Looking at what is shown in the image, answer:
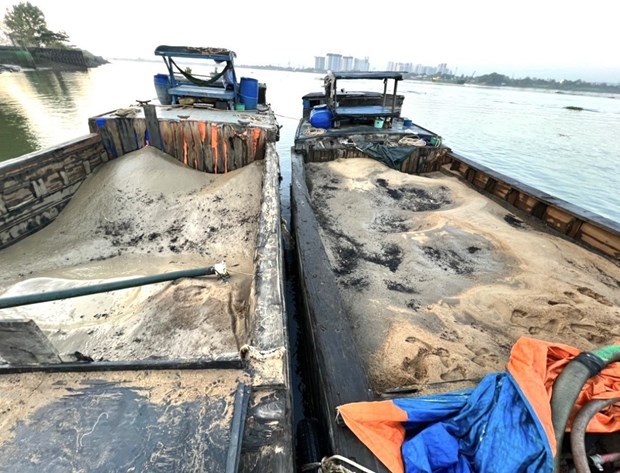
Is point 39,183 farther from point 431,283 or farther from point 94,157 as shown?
point 431,283

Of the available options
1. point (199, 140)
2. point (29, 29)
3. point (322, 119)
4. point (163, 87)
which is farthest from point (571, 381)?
point (29, 29)

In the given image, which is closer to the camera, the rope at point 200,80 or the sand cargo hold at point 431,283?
the sand cargo hold at point 431,283

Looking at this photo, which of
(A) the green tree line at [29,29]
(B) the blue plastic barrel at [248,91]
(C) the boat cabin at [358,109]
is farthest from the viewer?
(A) the green tree line at [29,29]

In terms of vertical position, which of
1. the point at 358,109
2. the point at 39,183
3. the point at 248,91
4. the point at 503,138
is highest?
the point at 248,91

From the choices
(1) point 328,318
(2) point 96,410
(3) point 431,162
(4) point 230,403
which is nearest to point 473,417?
(1) point 328,318

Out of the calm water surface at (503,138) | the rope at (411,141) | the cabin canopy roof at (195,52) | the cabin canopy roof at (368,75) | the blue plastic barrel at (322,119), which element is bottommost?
the calm water surface at (503,138)

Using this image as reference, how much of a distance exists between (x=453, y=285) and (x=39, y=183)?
6.35 meters

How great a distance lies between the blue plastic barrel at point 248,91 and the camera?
8.68 meters

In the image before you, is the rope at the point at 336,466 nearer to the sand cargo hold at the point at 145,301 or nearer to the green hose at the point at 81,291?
the sand cargo hold at the point at 145,301

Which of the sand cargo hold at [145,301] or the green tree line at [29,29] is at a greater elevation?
the green tree line at [29,29]

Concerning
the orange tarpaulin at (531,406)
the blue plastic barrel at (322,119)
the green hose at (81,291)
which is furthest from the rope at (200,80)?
the orange tarpaulin at (531,406)

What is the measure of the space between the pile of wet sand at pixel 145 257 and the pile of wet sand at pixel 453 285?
1389 mm

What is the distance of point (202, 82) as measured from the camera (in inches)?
348

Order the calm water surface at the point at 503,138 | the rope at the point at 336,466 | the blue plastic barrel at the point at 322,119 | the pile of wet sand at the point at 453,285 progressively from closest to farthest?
1. the rope at the point at 336,466
2. the pile of wet sand at the point at 453,285
3. the blue plastic barrel at the point at 322,119
4. the calm water surface at the point at 503,138
